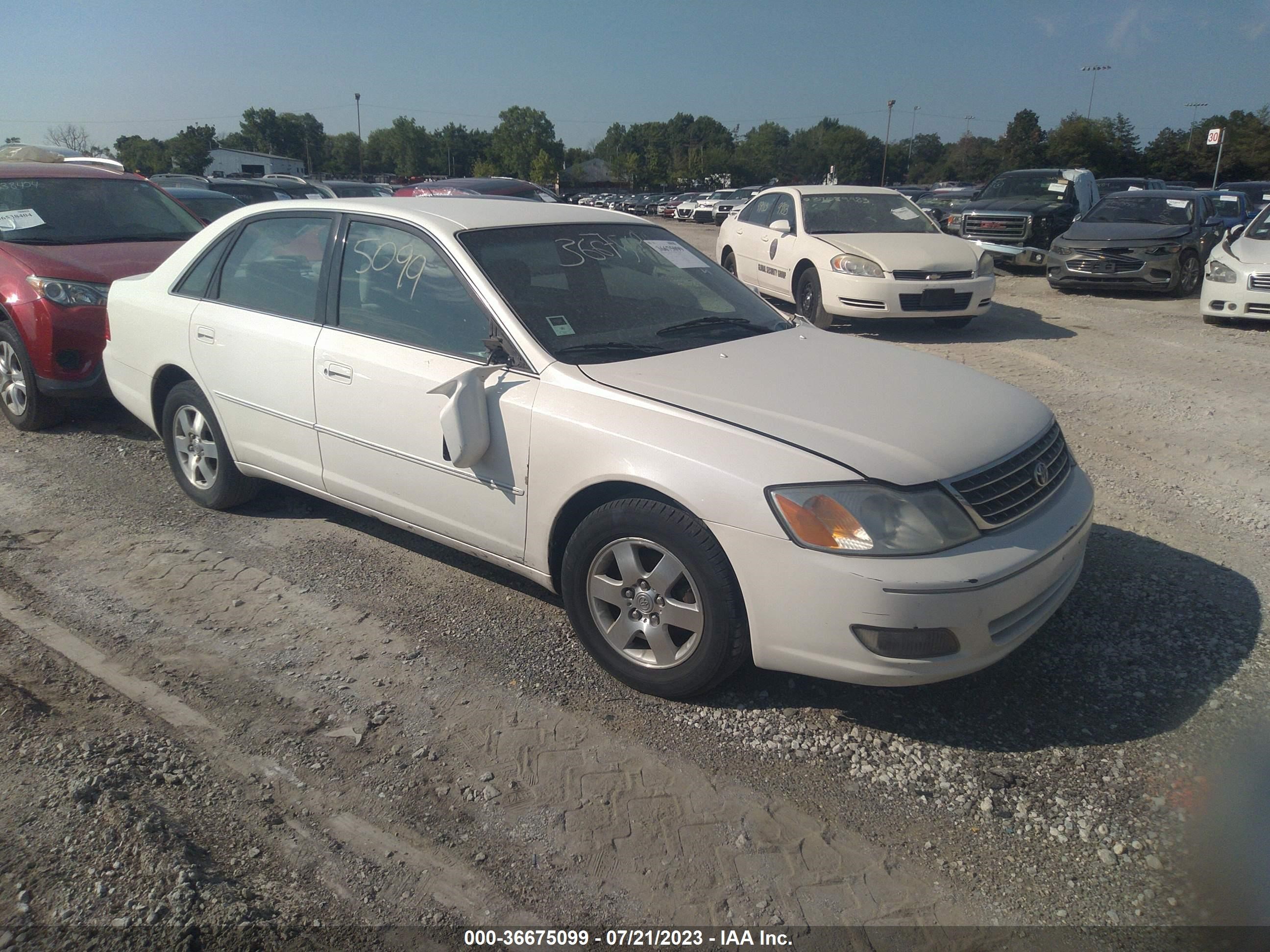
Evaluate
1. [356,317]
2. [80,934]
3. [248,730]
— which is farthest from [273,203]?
[80,934]

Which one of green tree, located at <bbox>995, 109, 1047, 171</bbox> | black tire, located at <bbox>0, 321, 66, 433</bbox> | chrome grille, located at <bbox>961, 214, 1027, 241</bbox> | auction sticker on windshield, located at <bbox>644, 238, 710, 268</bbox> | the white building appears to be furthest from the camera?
the white building

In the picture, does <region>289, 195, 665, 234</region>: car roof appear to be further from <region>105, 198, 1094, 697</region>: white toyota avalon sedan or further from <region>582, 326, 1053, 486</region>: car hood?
<region>582, 326, 1053, 486</region>: car hood

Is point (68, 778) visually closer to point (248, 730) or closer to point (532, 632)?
point (248, 730)

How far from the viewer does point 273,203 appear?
4680mm

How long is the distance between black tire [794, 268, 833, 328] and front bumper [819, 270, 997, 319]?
0.21 meters

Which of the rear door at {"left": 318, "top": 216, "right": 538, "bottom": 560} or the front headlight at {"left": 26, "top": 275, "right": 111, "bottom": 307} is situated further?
the front headlight at {"left": 26, "top": 275, "right": 111, "bottom": 307}

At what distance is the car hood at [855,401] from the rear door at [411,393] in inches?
19.7

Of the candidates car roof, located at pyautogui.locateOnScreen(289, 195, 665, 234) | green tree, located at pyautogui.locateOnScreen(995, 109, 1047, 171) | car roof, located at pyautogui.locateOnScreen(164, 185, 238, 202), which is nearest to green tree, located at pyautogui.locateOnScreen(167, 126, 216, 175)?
green tree, located at pyautogui.locateOnScreen(995, 109, 1047, 171)

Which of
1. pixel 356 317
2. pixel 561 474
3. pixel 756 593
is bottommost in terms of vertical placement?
pixel 756 593

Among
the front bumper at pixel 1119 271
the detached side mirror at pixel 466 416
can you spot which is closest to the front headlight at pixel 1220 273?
the front bumper at pixel 1119 271

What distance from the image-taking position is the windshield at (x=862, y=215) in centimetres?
1032

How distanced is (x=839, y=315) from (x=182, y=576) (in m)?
7.48

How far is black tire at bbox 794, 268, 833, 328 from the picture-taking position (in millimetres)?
9836

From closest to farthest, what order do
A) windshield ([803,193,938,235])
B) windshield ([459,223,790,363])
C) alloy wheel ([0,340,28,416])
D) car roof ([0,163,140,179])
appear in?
windshield ([459,223,790,363]) < alloy wheel ([0,340,28,416]) < car roof ([0,163,140,179]) < windshield ([803,193,938,235])
